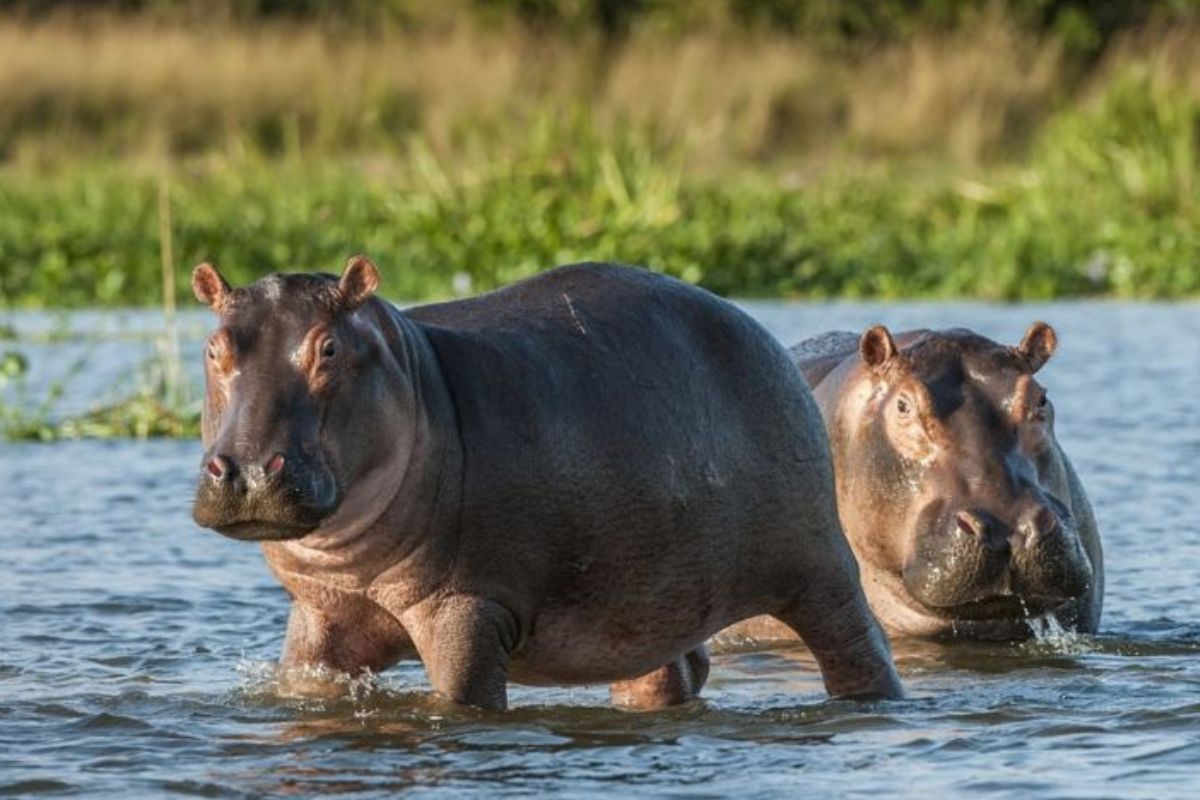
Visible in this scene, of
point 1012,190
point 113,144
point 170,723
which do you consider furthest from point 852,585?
point 113,144

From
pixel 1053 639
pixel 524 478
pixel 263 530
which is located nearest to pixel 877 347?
pixel 1053 639

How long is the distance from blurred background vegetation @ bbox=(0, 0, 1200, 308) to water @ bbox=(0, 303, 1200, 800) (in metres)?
2.09

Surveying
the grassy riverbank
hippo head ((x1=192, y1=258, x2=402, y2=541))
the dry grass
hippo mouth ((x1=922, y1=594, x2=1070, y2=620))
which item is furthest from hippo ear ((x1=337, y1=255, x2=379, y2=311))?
the dry grass

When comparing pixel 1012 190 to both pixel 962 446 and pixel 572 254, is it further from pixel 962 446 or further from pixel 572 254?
pixel 962 446

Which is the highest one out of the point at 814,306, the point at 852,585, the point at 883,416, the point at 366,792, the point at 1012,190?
the point at 1012,190

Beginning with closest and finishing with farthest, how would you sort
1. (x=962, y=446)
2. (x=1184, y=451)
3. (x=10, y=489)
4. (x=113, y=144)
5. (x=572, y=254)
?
(x=962, y=446) → (x=10, y=489) → (x=1184, y=451) → (x=572, y=254) → (x=113, y=144)

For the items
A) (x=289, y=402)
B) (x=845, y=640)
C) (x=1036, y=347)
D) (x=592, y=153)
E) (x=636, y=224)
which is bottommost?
(x=845, y=640)

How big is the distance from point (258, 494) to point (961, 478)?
2.15 meters

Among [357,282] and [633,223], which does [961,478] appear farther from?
[633,223]

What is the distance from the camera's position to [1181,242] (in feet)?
51.3

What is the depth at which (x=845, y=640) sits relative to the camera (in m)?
5.32

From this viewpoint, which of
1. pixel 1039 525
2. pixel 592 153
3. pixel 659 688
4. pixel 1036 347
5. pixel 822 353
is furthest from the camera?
pixel 592 153

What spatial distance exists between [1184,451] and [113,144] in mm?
14030

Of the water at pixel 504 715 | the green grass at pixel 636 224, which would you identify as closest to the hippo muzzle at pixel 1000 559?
the water at pixel 504 715
